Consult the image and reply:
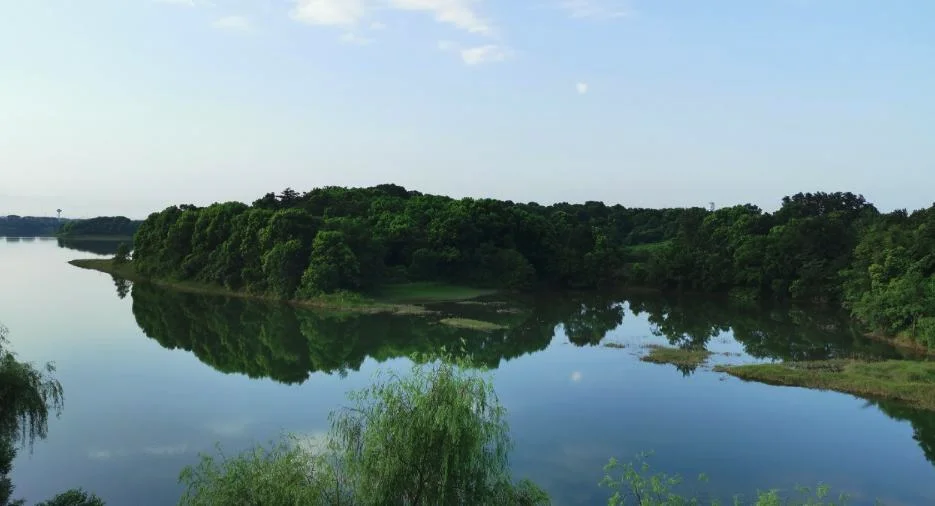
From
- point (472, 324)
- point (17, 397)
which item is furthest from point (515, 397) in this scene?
point (17, 397)

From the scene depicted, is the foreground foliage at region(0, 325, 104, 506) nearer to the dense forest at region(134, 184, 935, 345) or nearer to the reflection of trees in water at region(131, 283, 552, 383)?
the reflection of trees in water at region(131, 283, 552, 383)

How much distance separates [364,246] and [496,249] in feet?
55.1

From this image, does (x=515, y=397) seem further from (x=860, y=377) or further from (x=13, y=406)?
(x=13, y=406)

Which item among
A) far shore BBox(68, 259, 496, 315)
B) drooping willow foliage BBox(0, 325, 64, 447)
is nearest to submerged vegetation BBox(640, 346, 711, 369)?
far shore BBox(68, 259, 496, 315)

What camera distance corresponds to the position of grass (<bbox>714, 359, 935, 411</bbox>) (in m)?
28.9

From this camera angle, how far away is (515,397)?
29312 millimetres

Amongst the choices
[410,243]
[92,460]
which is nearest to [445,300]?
[410,243]

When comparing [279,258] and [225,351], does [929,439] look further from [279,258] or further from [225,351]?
[279,258]

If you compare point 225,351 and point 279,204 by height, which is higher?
point 279,204

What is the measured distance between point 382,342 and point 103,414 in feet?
60.0

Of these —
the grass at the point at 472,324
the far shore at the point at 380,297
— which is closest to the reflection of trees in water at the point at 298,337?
the grass at the point at 472,324

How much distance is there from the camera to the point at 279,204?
273ft

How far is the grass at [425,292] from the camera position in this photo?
60938 mm

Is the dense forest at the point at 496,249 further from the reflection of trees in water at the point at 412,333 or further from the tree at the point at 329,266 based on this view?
the reflection of trees in water at the point at 412,333
